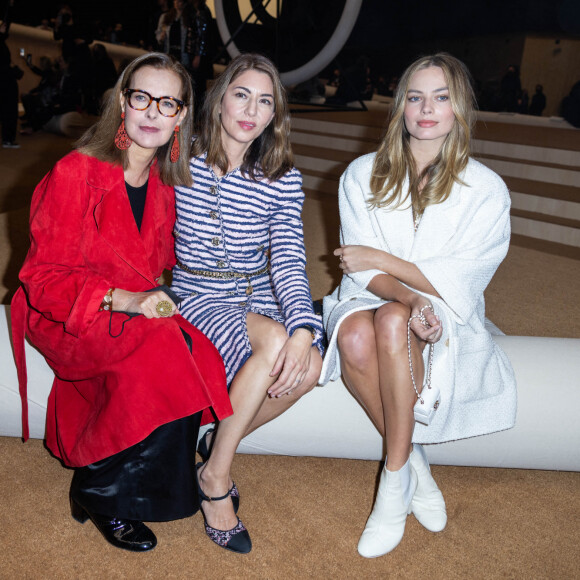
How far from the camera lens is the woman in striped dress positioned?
1.63m

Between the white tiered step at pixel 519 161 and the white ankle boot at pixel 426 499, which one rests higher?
the white tiered step at pixel 519 161

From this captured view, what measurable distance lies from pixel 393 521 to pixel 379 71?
1297 cm

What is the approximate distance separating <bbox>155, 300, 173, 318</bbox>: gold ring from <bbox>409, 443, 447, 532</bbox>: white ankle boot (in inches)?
33.3

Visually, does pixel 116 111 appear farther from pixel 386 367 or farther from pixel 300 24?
pixel 300 24

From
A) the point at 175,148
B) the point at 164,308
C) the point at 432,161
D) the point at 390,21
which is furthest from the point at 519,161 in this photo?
the point at 390,21

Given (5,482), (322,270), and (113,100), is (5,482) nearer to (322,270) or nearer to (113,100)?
(113,100)

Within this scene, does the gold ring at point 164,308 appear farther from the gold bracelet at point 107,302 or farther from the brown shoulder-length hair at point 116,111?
the brown shoulder-length hair at point 116,111

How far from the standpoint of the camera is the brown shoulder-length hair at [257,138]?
1776mm

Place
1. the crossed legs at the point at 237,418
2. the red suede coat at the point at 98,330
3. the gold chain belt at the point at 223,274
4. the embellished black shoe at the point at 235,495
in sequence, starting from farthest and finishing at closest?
the gold chain belt at the point at 223,274, the embellished black shoe at the point at 235,495, the crossed legs at the point at 237,418, the red suede coat at the point at 98,330

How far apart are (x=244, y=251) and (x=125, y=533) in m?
0.86

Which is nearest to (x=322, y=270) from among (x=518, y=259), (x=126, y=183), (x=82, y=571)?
(x=518, y=259)

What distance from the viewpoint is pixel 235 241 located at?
182 cm

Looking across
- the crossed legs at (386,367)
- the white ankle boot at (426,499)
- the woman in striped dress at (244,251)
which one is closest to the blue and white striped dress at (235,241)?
the woman in striped dress at (244,251)

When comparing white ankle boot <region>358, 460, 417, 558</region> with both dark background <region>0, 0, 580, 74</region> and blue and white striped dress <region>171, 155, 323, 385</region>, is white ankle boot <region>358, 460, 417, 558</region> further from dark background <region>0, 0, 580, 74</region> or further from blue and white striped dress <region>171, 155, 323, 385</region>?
dark background <region>0, 0, 580, 74</region>
